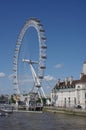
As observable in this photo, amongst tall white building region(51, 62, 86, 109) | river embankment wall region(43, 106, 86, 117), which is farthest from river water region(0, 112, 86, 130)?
tall white building region(51, 62, 86, 109)

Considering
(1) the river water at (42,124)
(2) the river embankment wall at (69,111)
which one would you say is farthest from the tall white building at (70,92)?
(1) the river water at (42,124)

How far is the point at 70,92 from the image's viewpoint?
341ft

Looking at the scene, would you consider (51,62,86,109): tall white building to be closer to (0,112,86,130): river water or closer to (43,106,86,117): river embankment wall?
(43,106,86,117): river embankment wall

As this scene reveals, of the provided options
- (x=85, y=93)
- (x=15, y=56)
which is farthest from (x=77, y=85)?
(x=15, y=56)

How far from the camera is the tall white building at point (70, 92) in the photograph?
9306cm

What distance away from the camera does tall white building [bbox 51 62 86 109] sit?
93.1m

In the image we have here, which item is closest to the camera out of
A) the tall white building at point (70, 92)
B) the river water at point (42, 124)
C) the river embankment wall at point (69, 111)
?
the river water at point (42, 124)

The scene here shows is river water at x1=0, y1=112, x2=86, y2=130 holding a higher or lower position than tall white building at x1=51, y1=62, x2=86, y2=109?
lower

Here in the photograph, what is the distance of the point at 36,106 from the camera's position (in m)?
103

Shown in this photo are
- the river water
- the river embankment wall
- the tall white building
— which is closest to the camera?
the river water

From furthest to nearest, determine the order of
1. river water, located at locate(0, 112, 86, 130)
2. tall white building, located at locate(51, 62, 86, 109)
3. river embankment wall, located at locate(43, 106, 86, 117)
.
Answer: tall white building, located at locate(51, 62, 86, 109)
river embankment wall, located at locate(43, 106, 86, 117)
river water, located at locate(0, 112, 86, 130)

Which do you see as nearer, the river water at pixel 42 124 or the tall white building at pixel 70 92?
the river water at pixel 42 124

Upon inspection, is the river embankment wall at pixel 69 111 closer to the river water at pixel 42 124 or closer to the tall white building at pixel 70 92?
the tall white building at pixel 70 92

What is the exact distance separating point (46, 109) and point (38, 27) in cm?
2436
